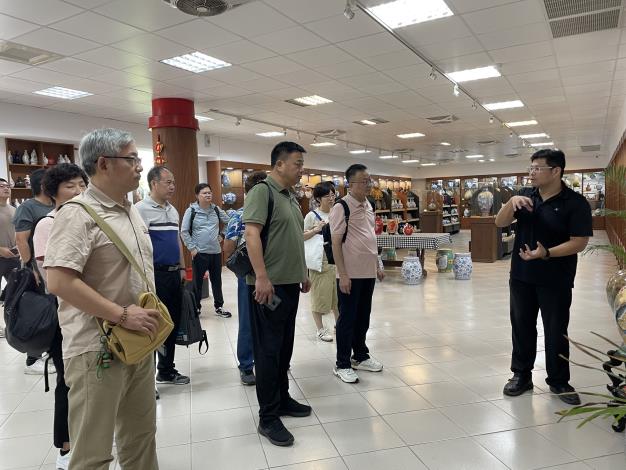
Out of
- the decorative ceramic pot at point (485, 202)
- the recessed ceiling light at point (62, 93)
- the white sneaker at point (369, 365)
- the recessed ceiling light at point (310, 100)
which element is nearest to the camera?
the white sneaker at point (369, 365)

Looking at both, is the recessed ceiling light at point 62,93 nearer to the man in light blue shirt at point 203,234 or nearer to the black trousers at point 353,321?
the man in light blue shirt at point 203,234

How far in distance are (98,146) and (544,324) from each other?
2.80m

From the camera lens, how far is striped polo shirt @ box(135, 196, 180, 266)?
304 cm

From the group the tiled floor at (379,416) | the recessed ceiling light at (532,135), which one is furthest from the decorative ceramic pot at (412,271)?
the recessed ceiling light at (532,135)

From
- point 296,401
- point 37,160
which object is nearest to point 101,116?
point 37,160

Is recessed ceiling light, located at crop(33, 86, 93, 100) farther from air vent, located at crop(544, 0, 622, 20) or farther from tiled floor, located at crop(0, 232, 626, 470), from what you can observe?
air vent, located at crop(544, 0, 622, 20)

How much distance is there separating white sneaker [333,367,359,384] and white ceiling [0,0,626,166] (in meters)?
3.02

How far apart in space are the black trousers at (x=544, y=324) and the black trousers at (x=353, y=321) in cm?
100

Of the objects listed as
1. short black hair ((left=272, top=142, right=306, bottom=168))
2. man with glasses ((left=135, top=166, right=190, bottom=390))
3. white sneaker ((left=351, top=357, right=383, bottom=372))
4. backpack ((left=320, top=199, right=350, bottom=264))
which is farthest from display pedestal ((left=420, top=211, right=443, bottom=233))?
short black hair ((left=272, top=142, right=306, bottom=168))

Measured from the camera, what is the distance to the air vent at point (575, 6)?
12.9 ft

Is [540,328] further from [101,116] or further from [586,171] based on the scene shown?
[586,171]


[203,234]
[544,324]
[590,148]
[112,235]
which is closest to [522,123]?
[590,148]

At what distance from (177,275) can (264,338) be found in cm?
101

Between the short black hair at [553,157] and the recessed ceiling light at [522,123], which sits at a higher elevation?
the recessed ceiling light at [522,123]
